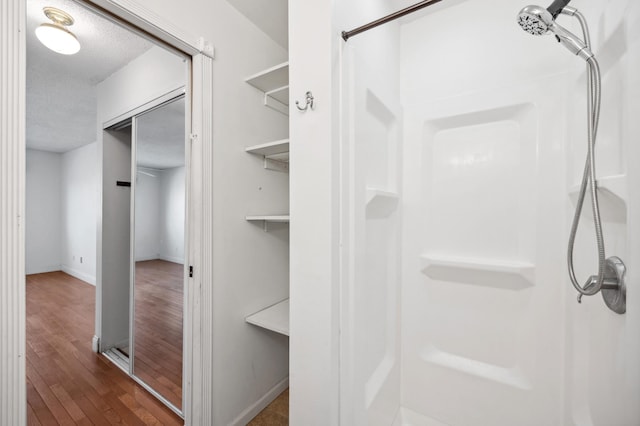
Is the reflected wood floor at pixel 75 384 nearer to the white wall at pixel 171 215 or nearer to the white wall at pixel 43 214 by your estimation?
the white wall at pixel 171 215

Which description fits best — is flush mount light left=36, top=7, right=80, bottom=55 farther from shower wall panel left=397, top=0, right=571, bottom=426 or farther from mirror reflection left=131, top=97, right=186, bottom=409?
shower wall panel left=397, top=0, right=571, bottom=426

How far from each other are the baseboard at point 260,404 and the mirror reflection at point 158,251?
511 mm

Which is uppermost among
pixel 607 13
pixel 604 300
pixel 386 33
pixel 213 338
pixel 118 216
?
pixel 386 33

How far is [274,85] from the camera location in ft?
5.61

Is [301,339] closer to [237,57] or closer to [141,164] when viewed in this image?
[237,57]

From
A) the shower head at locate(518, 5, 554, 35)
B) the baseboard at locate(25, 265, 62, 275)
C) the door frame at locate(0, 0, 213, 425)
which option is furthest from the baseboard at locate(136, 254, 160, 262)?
the baseboard at locate(25, 265, 62, 275)

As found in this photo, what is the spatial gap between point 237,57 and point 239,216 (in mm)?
997

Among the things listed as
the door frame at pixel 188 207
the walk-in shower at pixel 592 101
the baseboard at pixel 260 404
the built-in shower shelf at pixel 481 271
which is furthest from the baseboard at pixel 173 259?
the walk-in shower at pixel 592 101

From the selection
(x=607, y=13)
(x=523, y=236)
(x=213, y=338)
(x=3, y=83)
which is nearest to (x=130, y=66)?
(x=3, y=83)

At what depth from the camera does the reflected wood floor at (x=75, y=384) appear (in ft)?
5.15

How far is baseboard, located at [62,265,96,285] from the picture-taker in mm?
4078

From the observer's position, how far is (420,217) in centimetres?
156

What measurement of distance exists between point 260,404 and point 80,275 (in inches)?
178

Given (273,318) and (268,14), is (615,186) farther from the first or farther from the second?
(268,14)
